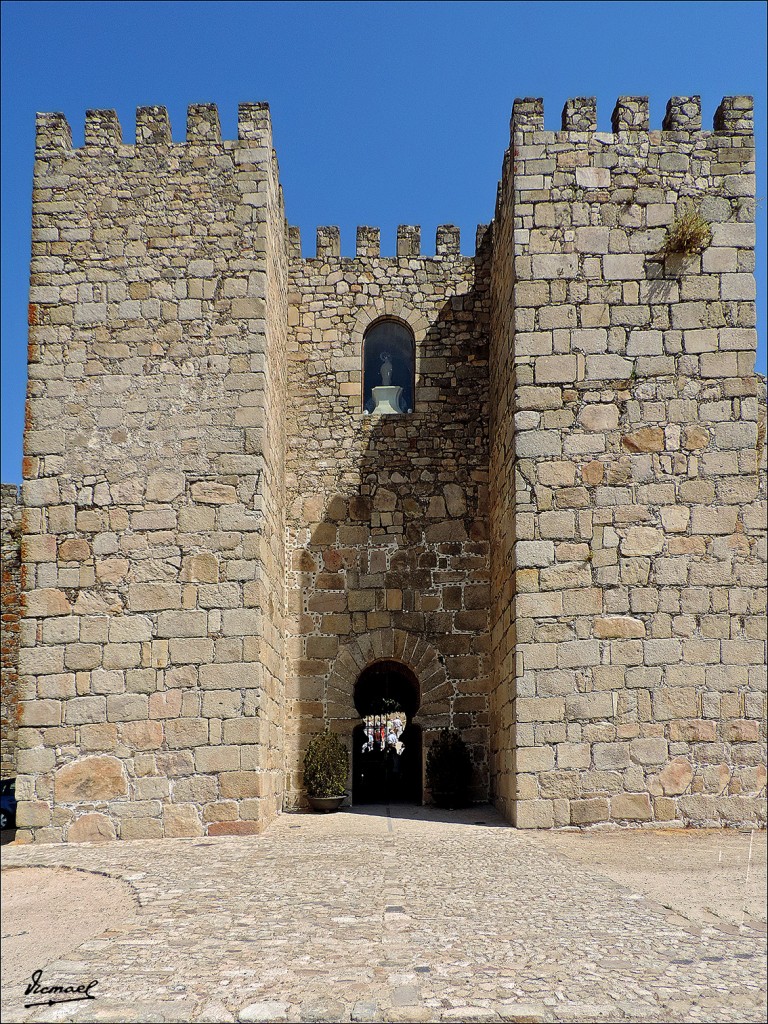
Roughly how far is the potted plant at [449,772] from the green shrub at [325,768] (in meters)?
0.97

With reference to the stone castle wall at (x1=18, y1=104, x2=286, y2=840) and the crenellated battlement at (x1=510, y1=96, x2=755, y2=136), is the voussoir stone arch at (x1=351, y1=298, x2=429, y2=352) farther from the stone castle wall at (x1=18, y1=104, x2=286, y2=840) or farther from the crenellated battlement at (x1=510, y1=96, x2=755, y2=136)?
the crenellated battlement at (x1=510, y1=96, x2=755, y2=136)

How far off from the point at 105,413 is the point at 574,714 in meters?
5.28

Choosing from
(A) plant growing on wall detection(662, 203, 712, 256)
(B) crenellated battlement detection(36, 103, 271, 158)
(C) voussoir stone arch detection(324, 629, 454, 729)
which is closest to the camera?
(A) plant growing on wall detection(662, 203, 712, 256)

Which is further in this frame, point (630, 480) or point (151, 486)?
point (151, 486)

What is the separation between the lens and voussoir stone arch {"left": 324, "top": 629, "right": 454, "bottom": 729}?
11133 mm

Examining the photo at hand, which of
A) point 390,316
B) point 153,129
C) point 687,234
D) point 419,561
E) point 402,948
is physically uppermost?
point 153,129

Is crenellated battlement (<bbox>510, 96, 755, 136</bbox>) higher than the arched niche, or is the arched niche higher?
crenellated battlement (<bbox>510, 96, 755, 136</bbox>)

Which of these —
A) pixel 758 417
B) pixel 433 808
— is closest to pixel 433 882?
pixel 433 808

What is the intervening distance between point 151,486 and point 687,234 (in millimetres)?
5657

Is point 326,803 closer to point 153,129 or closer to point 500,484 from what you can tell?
point 500,484

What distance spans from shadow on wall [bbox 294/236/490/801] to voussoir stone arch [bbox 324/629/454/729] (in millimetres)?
11

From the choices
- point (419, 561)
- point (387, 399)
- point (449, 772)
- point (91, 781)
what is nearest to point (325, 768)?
point (449, 772)

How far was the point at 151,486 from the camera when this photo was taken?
9367 millimetres

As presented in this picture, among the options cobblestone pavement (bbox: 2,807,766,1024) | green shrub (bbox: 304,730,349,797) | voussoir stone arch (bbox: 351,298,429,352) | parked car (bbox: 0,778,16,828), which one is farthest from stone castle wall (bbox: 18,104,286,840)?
parked car (bbox: 0,778,16,828)
